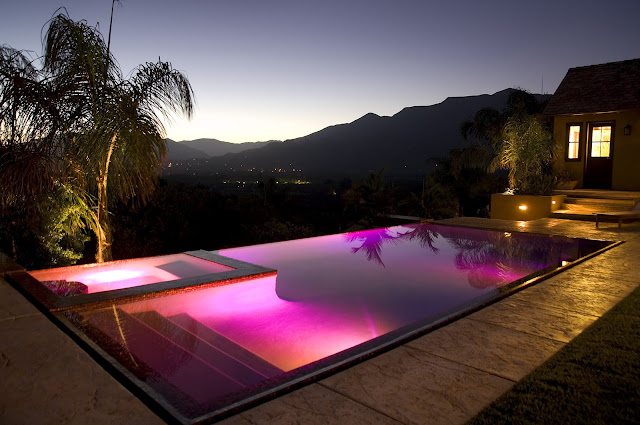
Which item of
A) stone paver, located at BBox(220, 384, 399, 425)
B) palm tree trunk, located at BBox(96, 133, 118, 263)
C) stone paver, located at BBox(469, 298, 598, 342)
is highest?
palm tree trunk, located at BBox(96, 133, 118, 263)

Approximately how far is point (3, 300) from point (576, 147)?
50.4 ft

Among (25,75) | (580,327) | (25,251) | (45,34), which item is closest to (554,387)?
(580,327)

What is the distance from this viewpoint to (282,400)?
2342 millimetres

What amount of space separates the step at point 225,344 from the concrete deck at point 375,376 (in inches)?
44.6

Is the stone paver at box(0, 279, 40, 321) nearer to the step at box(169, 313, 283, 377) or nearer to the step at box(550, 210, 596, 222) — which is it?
the step at box(169, 313, 283, 377)

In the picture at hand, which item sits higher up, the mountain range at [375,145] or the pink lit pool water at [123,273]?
the mountain range at [375,145]

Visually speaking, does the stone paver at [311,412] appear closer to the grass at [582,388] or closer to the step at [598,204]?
the grass at [582,388]

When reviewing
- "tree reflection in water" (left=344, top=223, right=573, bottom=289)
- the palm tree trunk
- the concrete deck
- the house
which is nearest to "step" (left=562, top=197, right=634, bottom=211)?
the house

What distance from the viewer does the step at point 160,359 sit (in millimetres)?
2951

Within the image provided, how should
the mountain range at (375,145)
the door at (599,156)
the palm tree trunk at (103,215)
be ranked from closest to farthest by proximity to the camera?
the palm tree trunk at (103,215) → the door at (599,156) → the mountain range at (375,145)

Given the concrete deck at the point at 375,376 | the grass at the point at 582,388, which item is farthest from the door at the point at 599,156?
the grass at the point at 582,388

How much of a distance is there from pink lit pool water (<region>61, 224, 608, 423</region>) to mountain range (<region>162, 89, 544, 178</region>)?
7129 centimetres

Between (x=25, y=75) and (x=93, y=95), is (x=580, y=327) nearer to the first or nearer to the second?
(x=93, y=95)

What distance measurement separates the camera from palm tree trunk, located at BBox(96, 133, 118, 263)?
20.0 ft
